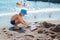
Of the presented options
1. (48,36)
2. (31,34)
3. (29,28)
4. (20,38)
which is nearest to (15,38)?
(20,38)

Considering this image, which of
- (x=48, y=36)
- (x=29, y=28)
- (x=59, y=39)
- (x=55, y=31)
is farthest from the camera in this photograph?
(x=29, y=28)

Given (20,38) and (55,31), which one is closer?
(20,38)

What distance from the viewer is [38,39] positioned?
18.8 feet

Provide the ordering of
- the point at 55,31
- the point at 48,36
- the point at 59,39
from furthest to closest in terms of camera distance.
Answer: the point at 55,31
the point at 48,36
the point at 59,39

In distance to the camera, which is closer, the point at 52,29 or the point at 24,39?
the point at 24,39

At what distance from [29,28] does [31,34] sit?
3.38ft

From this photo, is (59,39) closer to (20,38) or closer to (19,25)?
(20,38)

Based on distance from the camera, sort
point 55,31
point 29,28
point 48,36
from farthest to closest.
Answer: point 29,28, point 55,31, point 48,36

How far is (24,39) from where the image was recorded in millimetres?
5758

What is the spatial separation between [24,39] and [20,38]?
0.19 meters

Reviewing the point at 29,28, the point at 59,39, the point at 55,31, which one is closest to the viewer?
the point at 59,39

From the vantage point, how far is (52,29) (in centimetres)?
676

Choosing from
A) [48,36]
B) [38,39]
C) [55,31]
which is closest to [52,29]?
[55,31]

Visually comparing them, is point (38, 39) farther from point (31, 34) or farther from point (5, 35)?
point (5, 35)
